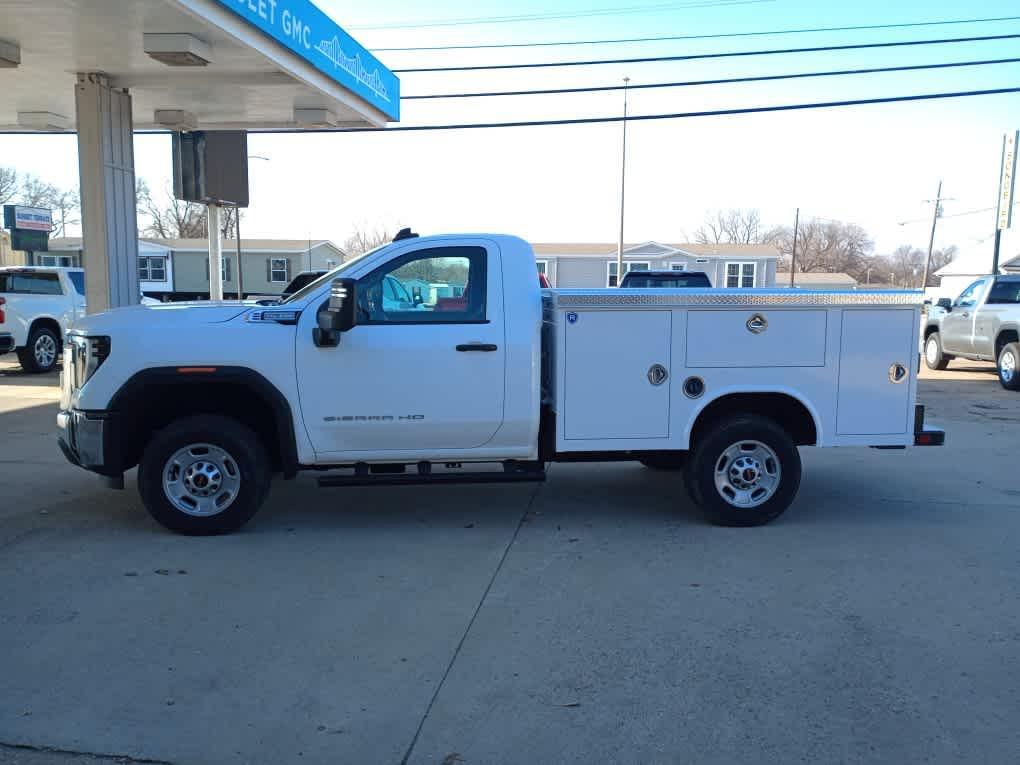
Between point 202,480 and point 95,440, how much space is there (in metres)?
0.75

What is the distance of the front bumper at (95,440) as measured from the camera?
5.92m

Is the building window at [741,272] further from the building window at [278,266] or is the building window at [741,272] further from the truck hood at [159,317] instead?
the truck hood at [159,317]

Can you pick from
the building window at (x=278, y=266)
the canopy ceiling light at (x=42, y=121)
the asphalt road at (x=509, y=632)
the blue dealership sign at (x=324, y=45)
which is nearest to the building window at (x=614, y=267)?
the building window at (x=278, y=266)

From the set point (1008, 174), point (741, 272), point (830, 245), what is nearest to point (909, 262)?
point (830, 245)

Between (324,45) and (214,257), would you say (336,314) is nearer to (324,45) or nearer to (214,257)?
(324,45)

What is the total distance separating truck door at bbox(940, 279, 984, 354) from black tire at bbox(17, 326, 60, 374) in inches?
687

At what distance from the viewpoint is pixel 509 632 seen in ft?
15.0

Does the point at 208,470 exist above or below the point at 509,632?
above

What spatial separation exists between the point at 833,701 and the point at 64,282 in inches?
653

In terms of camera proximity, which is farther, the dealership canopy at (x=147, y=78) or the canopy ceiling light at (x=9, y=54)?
the canopy ceiling light at (x=9, y=54)

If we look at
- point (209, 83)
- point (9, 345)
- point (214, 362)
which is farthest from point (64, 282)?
point (214, 362)

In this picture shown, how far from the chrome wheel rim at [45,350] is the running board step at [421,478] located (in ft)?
42.4

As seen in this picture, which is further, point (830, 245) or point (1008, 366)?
point (830, 245)

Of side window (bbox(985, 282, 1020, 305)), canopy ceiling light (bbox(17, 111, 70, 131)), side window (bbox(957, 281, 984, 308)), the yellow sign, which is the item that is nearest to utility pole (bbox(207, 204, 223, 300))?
canopy ceiling light (bbox(17, 111, 70, 131))
